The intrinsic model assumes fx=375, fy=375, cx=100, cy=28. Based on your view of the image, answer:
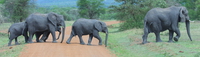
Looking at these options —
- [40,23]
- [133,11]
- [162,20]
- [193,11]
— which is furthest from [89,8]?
[162,20]

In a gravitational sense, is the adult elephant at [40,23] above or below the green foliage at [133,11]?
above

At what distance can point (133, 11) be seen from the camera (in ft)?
131

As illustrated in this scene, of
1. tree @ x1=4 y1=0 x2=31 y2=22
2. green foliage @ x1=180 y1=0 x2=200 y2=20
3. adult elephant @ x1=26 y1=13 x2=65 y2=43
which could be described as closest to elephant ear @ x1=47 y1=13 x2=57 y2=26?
adult elephant @ x1=26 y1=13 x2=65 y2=43

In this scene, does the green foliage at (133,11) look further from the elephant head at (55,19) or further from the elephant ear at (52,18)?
the elephant ear at (52,18)

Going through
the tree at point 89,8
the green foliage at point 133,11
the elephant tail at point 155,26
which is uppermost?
the elephant tail at point 155,26

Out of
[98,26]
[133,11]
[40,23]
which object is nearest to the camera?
[98,26]

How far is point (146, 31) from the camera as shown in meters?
21.0

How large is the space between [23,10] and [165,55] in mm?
30617

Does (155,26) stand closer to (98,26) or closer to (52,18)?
(98,26)

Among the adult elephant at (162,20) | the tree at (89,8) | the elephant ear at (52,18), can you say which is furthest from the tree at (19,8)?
the adult elephant at (162,20)

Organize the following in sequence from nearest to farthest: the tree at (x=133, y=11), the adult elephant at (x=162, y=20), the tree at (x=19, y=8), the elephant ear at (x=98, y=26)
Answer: the elephant ear at (x=98, y=26)
the adult elephant at (x=162, y=20)
the tree at (x=133, y=11)
the tree at (x=19, y=8)

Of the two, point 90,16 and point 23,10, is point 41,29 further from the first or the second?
point 90,16

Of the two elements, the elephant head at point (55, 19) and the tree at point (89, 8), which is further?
the tree at point (89, 8)

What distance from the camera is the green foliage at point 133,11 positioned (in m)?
39.1
